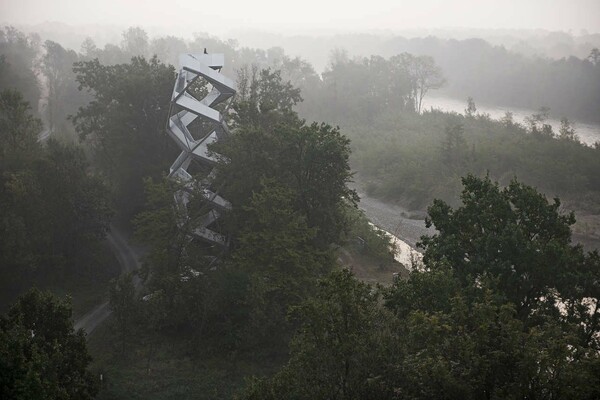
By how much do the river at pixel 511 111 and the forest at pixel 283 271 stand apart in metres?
13.0

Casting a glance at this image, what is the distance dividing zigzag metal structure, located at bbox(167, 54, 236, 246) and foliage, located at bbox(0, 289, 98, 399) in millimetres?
11566

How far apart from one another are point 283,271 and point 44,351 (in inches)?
464

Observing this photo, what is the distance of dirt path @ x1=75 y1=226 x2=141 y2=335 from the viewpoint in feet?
93.0

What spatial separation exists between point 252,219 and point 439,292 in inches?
488

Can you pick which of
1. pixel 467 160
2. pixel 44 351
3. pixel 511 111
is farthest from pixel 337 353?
pixel 511 111

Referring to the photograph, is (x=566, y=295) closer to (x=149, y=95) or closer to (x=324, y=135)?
(x=324, y=135)

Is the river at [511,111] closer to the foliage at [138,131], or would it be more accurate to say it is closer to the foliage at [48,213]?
the foliage at [138,131]

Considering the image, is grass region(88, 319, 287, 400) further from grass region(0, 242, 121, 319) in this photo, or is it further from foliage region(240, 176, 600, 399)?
foliage region(240, 176, 600, 399)

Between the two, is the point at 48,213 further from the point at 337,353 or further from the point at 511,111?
the point at 511,111

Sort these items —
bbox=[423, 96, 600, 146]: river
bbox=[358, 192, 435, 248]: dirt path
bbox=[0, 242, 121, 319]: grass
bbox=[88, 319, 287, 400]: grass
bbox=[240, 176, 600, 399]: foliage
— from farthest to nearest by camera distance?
1. bbox=[423, 96, 600, 146]: river
2. bbox=[358, 192, 435, 248]: dirt path
3. bbox=[0, 242, 121, 319]: grass
4. bbox=[88, 319, 287, 400]: grass
5. bbox=[240, 176, 600, 399]: foliage

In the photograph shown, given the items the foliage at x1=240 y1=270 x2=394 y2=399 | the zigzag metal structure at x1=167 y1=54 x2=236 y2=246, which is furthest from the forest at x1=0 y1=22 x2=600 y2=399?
the zigzag metal structure at x1=167 y1=54 x2=236 y2=246

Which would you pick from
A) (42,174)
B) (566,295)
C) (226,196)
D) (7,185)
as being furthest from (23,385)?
(42,174)

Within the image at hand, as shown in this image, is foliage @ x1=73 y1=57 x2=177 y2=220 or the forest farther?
foliage @ x1=73 y1=57 x2=177 y2=220

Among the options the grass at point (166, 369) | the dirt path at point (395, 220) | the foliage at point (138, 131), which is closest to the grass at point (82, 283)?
the grass at point (166, 369)
